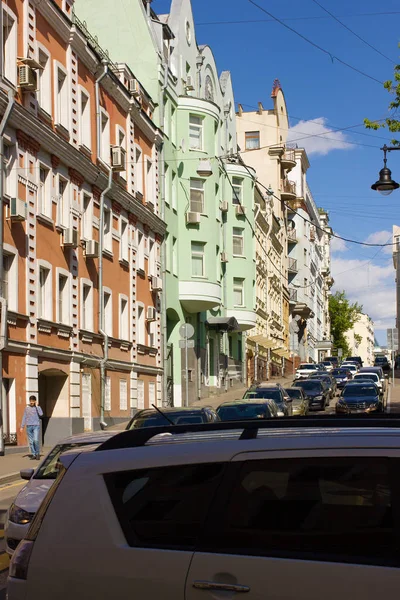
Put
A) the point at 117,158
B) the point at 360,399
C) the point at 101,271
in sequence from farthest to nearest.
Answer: the point at 360,399, the point at 117,158, the point at 101,271

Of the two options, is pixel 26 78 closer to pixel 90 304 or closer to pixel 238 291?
pixel 90 304

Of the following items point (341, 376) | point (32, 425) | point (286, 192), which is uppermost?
point (286, 192)

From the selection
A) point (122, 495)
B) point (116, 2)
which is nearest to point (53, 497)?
point (122, 495)

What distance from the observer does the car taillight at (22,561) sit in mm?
4216

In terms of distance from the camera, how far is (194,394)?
46250 mm

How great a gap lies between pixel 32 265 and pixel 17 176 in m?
2.56

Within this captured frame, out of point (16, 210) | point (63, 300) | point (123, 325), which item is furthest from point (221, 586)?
point (123, 325)

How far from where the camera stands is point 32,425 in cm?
2398

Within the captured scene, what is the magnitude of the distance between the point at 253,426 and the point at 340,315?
442 feet

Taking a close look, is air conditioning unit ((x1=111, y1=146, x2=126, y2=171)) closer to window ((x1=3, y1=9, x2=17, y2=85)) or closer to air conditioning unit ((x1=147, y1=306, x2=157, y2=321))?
air conditioning unit ((x1=147, y1=306, x2=157, y2=321))

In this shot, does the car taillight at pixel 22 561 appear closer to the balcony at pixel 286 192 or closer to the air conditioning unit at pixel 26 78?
the air conditioning unit at pixel 26 78

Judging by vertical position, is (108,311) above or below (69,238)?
below

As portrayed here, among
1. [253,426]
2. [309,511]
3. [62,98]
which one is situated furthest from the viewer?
[62,98]

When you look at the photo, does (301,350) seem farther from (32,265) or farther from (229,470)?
(229,470)
